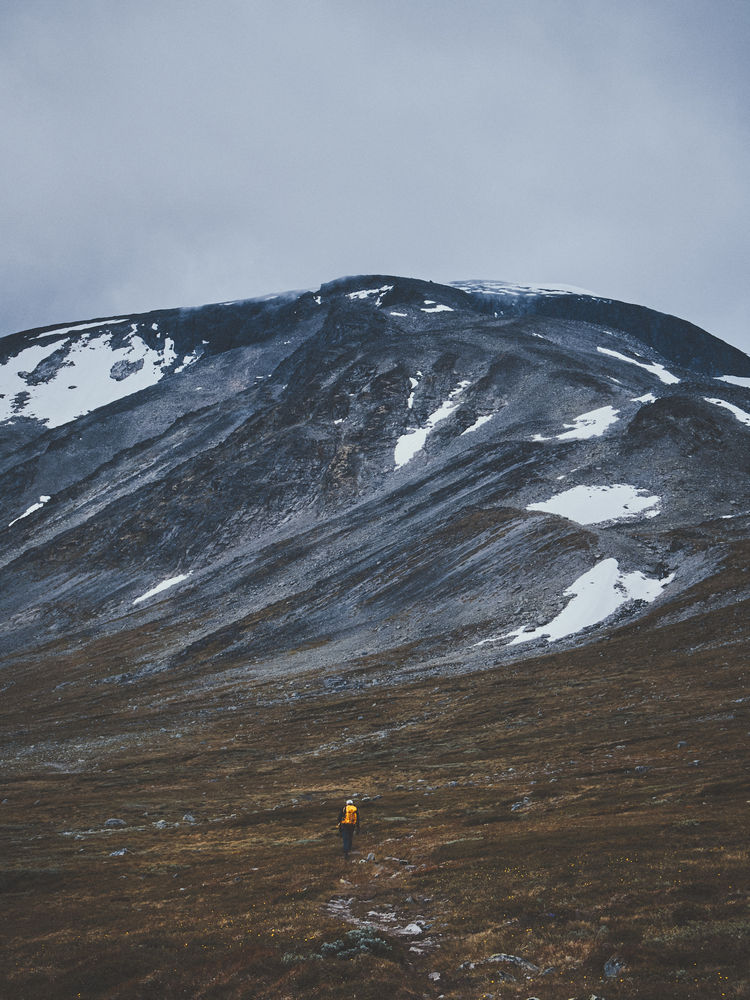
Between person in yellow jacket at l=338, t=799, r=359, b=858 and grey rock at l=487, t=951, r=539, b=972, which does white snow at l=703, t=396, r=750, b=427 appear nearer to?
person in yellow jacket at l=338, t=799, r=359, b=858

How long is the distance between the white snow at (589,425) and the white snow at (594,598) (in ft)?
173

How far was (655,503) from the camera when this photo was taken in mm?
102250

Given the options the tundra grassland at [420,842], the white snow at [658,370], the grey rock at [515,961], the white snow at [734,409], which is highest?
the white snow at [658,370]

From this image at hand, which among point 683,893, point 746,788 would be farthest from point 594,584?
point 683,893

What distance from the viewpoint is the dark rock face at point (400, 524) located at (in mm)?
84500

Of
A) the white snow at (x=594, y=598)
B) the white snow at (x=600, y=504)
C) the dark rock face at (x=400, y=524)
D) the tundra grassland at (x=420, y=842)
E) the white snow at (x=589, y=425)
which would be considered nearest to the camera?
the tundra grassland at (x=420, y=842)

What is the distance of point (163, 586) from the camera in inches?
5591

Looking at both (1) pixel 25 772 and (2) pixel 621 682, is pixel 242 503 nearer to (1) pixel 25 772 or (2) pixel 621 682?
(1) pixel 25 772

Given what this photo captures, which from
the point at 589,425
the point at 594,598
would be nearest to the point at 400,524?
the point at 589,425

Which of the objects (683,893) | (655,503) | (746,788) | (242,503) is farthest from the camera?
(242,503)

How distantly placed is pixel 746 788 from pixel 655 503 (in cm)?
7718

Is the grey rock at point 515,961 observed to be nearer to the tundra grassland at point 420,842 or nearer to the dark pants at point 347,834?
the tundra grassland at point 420,842

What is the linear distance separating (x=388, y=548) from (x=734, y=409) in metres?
67.4

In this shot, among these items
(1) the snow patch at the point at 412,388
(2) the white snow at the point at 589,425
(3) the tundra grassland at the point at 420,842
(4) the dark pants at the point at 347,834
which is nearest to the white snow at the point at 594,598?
(3) the tundra grassland at the point at 420,842
